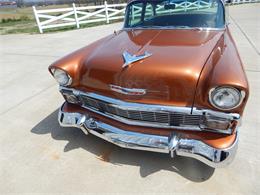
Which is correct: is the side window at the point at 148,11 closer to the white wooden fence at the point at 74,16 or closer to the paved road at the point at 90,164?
the paved road at the point at 90,164

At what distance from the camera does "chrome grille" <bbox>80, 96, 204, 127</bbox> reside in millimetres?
2043

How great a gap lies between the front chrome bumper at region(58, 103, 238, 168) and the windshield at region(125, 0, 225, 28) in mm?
1609

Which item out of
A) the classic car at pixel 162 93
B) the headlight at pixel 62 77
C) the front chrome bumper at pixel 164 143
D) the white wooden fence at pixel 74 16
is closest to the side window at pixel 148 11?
the classic car at pixel 162 93

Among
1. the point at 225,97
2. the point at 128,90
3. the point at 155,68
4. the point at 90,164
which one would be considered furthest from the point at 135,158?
the point at 225,97

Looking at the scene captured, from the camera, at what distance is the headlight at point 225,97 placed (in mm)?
1827

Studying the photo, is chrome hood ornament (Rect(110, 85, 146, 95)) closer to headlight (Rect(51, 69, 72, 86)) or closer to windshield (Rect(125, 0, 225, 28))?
headlight (Rect(51, 69, 72, 86))

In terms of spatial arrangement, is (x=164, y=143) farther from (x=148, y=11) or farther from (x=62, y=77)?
(x=148, y=11)

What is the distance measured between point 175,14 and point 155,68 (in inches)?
62.7

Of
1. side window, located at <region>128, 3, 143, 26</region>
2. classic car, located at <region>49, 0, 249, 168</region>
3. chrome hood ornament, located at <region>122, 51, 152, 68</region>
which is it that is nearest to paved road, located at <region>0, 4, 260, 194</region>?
classic car, located at <region>49, 0, 249, 168</region>

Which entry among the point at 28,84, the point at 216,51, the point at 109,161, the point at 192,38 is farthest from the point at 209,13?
the point at 28,84

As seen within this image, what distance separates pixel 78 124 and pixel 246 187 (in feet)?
5.58

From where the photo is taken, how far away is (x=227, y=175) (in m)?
2.25

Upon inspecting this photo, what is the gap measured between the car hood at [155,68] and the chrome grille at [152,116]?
10 cm

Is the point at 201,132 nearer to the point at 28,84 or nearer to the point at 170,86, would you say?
the point at 170,86
